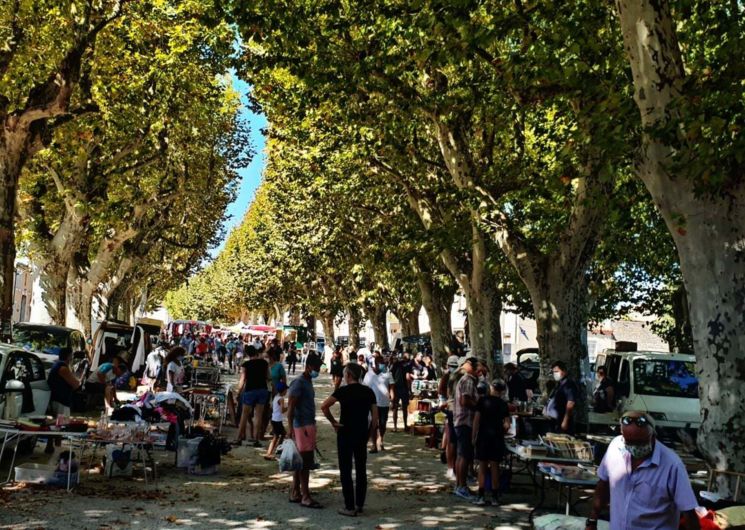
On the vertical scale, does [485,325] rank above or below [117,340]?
above

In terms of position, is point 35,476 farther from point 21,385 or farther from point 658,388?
point 658,388

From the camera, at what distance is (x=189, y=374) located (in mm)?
22562

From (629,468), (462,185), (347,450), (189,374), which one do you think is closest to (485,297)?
(462,185)

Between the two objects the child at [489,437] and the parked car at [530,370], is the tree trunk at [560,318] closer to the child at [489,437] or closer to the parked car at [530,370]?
the child at [489,437]

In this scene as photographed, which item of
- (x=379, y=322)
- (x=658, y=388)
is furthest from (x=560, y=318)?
(x=379, y=322)

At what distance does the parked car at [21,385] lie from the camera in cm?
1029

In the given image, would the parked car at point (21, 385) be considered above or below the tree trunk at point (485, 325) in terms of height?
below

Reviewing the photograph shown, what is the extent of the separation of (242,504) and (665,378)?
937 centimetres

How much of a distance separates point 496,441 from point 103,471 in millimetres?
5275

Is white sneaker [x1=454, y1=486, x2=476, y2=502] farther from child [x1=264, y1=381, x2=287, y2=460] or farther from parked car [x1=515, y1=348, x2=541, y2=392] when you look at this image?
parked car [x1=515, y1=348, x2=541, y2=392]

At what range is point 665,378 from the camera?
14625mm

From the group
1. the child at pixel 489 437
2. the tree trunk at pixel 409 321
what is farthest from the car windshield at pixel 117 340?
the tree trunk at pixel 409 321

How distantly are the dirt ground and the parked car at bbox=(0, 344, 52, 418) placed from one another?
2.46ft

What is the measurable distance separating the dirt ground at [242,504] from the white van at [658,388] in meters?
4.32
